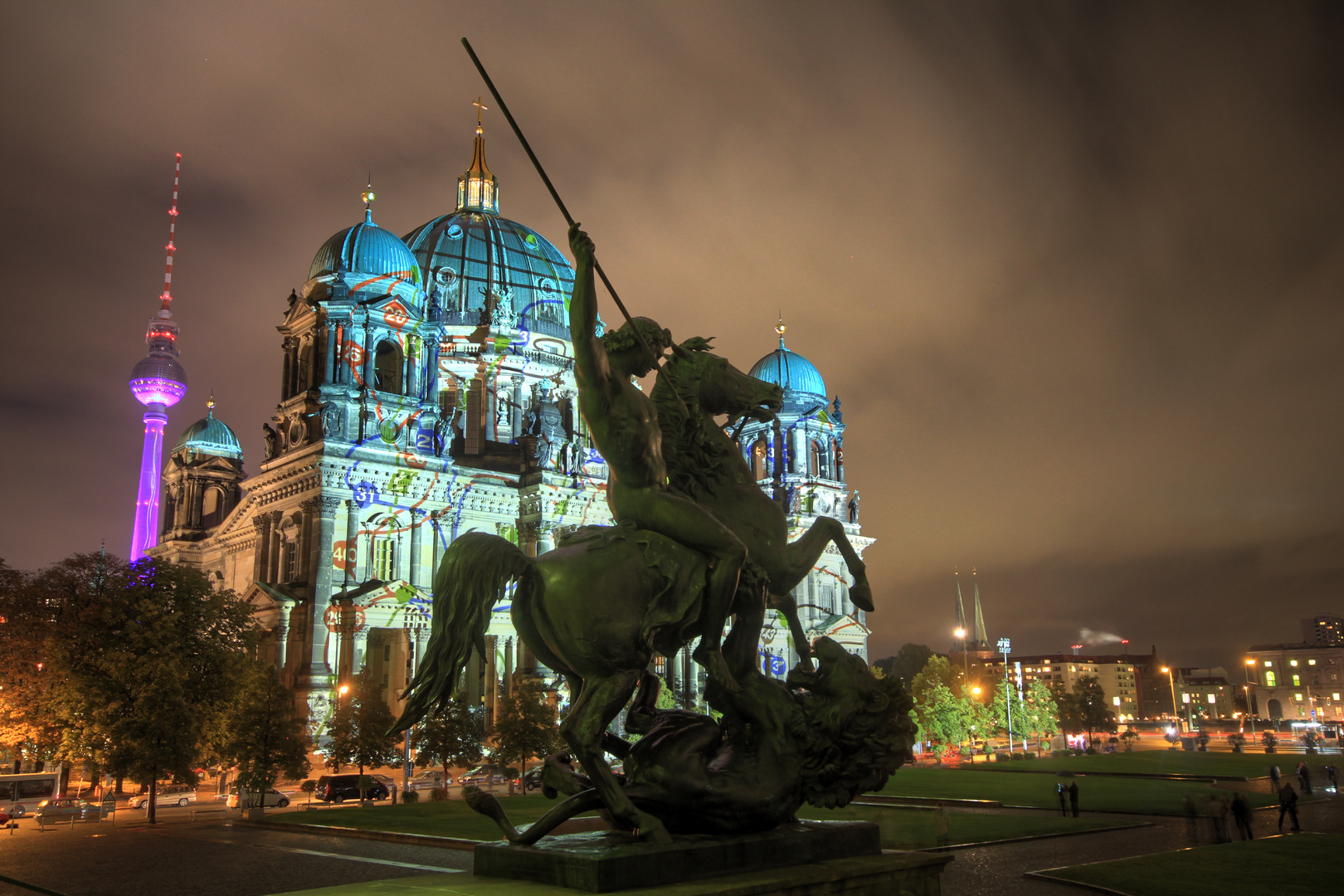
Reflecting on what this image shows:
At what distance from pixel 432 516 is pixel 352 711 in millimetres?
20527

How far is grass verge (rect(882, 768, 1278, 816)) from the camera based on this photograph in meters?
27.7

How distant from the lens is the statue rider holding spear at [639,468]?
8.70 metres

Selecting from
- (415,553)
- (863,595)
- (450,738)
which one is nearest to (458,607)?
(863,595)

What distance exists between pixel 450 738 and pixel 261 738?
254 inches

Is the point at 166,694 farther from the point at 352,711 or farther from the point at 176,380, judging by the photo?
the point at 176,380

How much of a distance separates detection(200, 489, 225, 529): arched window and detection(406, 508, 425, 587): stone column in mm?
27144

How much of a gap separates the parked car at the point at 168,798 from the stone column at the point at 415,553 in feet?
55.6

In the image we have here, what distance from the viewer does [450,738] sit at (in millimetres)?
36562

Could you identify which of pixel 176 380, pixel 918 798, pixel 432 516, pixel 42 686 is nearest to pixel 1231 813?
pixel 918 798

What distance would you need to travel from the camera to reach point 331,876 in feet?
51.6

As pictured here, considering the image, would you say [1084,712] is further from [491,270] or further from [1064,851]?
[1064,851]

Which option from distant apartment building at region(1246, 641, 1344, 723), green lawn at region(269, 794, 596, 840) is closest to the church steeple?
green lawn at region(269, 794, 596, 840)

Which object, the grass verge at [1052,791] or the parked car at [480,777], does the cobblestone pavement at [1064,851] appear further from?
the parked car at [480,777]

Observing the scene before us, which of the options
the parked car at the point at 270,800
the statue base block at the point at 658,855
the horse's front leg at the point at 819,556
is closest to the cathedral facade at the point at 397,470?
the parked car at the point at 270,800
